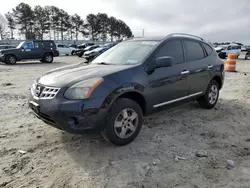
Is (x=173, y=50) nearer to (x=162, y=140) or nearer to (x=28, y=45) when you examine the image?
(x=162, y=140)

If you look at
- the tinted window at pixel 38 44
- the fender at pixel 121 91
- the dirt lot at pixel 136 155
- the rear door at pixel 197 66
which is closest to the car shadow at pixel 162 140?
the dirt lot at pixel 136 155

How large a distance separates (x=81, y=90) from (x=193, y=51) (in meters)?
2.88

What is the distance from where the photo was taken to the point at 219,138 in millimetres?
3967

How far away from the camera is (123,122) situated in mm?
3490

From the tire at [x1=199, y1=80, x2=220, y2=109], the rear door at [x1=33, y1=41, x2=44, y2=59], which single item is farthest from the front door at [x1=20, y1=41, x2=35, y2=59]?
the tire at [x1=199, y1=80, x2=220, y2=109]

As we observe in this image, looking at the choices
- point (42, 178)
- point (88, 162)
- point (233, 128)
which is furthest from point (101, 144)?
point (233, 128)

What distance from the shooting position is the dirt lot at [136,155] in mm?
2773

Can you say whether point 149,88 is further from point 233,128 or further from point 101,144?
point 233,128

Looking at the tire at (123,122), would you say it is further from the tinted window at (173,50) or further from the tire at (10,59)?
the tire at (10,59)

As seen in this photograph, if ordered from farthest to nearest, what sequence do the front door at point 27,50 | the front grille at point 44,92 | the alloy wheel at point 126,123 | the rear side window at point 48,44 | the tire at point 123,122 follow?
the rear side window at point 48,44 → the front door at point 27,50 → the alloy wheel at point 126,123 → the tire at point 123,122 → the front grille at point 44,92

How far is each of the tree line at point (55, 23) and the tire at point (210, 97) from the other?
163 feet

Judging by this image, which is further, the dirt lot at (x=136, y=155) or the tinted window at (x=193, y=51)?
the tinted window at (x=193, y=51)

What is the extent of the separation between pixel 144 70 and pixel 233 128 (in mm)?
2187

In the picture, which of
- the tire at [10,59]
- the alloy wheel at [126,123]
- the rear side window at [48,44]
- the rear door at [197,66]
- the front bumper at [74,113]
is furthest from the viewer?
A: the rear side window at [48,44]
